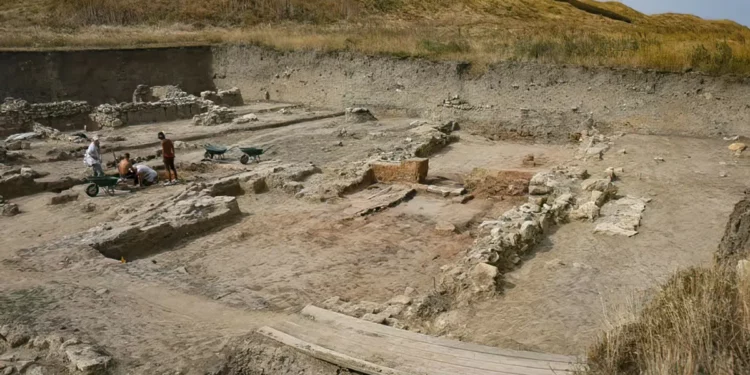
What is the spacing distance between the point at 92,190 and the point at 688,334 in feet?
33.8

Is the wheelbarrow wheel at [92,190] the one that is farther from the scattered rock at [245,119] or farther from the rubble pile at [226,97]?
the rubble pile at [226,97]

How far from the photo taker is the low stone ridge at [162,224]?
7867 millimetres

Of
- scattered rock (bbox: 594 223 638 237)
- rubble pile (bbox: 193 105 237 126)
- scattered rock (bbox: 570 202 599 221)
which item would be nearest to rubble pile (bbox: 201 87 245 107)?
rubble pile (bbox: 193 105 237 126)

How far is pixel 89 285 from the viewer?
661 cm

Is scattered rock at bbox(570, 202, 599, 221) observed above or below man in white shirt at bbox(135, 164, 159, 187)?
above

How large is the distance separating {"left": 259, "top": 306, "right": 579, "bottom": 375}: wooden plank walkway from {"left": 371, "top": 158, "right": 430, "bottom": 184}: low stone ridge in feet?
20.2

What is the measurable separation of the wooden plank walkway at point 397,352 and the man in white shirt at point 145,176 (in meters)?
7.30

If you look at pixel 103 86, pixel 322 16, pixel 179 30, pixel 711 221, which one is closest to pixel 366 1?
pixel 322 16

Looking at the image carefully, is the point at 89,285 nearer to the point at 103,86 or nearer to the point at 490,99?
the point at 490,99

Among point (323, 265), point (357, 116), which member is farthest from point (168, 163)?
point (357, 116)

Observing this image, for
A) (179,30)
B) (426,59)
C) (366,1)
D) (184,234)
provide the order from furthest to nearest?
(366,1), (179,30), (426,59), (184,234)

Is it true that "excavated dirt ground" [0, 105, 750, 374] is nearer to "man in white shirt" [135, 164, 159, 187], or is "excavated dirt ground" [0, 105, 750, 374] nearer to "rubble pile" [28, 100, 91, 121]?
"man in white shirt" [135, 164, 159, 187]

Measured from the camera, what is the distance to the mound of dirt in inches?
409

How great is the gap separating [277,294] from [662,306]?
412cm
